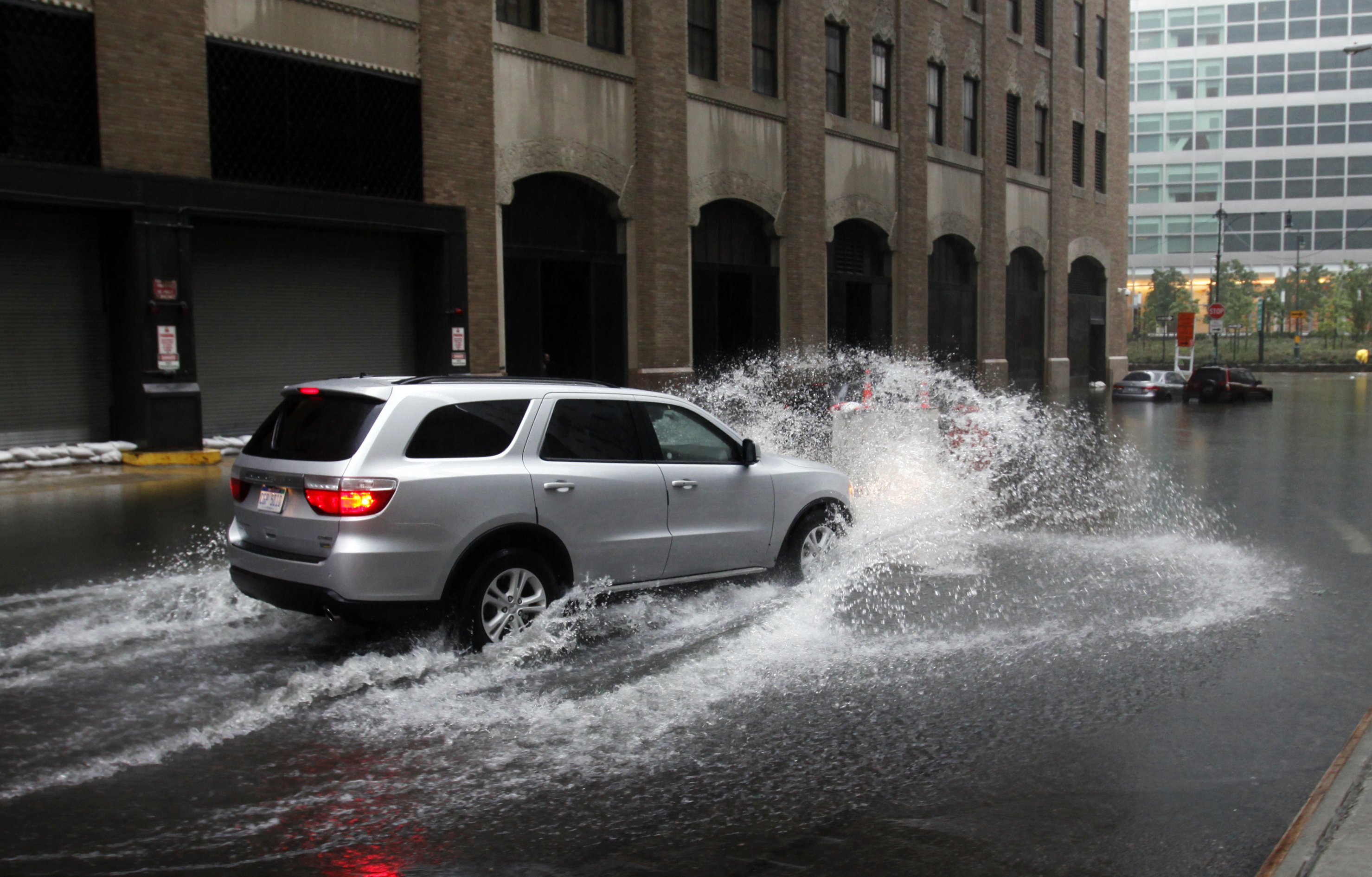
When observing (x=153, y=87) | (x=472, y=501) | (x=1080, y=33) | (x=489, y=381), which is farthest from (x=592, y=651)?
(x=1080, y=33)

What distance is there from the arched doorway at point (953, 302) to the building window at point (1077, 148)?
33.0 feet

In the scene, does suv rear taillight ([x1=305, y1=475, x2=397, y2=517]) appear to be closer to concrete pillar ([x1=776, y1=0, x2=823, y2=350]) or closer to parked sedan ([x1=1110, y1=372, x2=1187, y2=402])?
concrete pillar ([x1=776, y1=0, x2=823, y2=350])

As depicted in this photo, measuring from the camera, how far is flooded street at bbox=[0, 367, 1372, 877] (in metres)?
4.31

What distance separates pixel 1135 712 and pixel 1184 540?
19.0ft

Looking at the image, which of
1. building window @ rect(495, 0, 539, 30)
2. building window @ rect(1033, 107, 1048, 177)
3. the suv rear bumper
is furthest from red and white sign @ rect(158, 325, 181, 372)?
building window @ rect(1033, 107, 1048, 177)

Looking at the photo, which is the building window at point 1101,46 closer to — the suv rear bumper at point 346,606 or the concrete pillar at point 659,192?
the concrete pillar at point 659,192

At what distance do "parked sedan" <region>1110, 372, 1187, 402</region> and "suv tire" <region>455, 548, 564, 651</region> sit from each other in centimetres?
3811

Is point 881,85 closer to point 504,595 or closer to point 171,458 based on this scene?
point 171,458

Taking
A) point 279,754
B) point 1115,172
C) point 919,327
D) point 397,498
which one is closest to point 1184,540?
point 397,498

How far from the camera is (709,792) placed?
4.79 metres

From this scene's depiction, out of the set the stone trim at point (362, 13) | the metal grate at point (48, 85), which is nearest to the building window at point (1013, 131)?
the stone trim at point (362, 13)

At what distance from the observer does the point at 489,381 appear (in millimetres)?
7207

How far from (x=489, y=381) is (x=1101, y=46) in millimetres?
47769

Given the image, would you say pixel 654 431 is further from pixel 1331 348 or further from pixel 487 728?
pixel 1331 348
